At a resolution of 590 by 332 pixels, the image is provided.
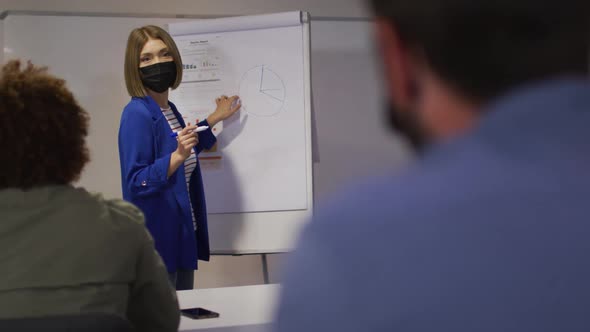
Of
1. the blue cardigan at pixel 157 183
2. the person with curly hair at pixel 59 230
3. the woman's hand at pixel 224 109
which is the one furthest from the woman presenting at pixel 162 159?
the person with curly hair at pixel 59 230

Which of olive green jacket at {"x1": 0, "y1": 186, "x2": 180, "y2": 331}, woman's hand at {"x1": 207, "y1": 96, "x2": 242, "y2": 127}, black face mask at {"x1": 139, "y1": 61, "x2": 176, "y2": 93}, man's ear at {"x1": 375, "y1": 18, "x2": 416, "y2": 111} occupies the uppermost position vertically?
black face mask at {"x1": 139, "y1": 61, "x2": 176, "y2": 93}

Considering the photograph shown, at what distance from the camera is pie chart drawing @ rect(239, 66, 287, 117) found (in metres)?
3.08

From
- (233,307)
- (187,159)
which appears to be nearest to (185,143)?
(187,159)

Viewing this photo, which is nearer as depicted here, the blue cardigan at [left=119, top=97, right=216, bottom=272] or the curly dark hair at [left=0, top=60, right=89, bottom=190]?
the curly dark hair at [left=0, top=60, right=89, bottom=190]

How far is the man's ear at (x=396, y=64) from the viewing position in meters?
0.47

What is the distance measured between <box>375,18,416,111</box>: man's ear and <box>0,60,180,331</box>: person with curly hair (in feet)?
2.51

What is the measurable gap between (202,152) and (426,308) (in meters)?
2.76

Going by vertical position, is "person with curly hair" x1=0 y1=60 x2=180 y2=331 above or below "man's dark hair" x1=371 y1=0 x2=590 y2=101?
below

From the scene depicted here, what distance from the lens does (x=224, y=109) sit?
3.03m

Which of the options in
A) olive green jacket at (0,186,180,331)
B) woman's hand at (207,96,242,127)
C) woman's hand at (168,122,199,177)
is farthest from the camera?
woman's hand at (207,96,242,127)

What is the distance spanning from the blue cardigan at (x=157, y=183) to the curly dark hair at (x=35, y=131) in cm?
129

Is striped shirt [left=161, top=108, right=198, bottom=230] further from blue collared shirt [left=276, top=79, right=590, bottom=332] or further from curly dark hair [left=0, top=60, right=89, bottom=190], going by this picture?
blue collared shirt [left=276, top=79, right=590, bottom=332]

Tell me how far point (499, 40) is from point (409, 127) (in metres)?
0.09

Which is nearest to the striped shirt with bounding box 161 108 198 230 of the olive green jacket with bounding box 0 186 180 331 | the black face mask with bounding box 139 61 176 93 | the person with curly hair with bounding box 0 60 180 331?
the black face mask with bounding box 139 61 176 93
